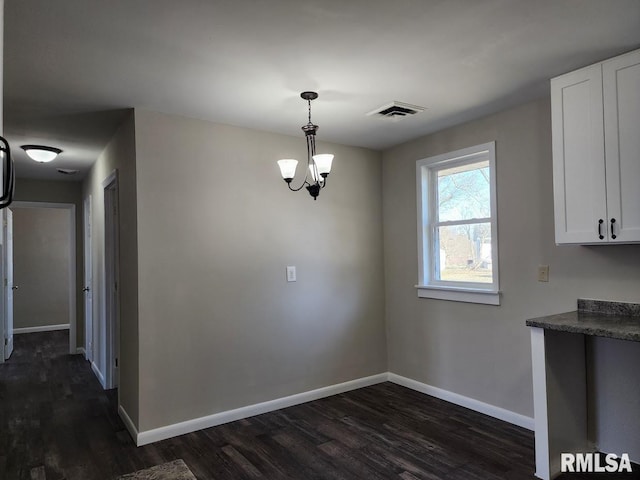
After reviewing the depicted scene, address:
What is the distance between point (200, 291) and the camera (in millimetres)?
3293

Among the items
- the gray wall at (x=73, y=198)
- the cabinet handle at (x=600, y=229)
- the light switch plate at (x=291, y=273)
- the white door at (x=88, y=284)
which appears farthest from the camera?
the gray wall at (x=73, y=198)

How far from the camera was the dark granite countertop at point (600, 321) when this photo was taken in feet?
7.02

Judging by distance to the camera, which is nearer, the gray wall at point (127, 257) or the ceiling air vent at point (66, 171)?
the gray wall at point (127, 257)

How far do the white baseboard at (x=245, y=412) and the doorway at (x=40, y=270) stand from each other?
18.6 ft

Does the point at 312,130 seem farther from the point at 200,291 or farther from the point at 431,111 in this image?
the point at 200,291

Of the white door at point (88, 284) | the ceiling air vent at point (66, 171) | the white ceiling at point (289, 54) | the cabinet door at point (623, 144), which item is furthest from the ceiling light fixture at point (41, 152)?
the cabinet door at point (623, 144)

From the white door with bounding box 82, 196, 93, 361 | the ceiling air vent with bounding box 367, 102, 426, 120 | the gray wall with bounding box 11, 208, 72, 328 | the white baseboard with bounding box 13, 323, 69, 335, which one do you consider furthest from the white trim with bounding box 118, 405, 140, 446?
the white baseboard with bounding box 13, 323, 69, 335

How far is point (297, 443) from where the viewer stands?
300 centimetres

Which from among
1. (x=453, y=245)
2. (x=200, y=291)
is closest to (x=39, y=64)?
(x=200, y=291)

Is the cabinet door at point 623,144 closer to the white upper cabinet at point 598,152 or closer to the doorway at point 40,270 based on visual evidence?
the white upper cabinet at point 598,152

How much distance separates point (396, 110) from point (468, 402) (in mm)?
2443

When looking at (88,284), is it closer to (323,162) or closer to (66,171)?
(66,171)

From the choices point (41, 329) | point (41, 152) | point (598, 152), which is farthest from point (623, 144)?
point (41, 329)

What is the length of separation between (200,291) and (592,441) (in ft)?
9.50
